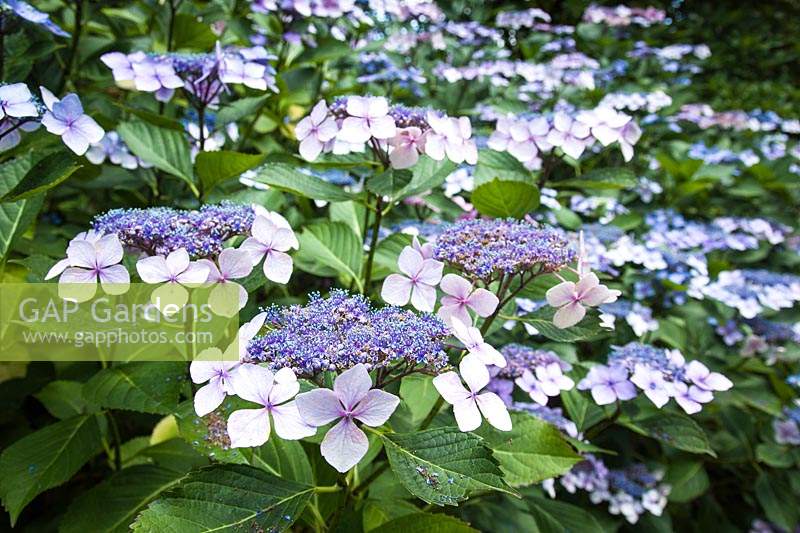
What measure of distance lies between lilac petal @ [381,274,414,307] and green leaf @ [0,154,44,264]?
0.67 meters

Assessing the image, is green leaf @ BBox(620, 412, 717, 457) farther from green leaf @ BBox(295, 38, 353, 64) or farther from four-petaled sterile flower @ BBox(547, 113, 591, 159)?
green leaf @ BBox(295, 38, 353, 64)

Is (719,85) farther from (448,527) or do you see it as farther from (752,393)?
(448,527)

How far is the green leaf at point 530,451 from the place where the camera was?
101cm

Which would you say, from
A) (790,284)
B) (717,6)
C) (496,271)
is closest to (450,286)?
(496,271)

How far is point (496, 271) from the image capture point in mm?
923

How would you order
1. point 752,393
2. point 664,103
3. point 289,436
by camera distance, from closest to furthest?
point 289,436, point 752,393, point 664,103

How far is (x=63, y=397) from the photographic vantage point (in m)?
1.28

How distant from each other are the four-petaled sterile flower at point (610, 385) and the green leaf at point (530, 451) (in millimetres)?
137

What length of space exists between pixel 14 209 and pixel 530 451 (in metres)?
0.97

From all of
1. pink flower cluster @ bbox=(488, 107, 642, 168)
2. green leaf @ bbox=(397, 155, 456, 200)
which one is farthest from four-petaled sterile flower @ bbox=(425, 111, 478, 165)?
pink flower cluster @ bbox=(488, 107, 642, 168)

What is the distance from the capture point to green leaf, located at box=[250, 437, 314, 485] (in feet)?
3.11

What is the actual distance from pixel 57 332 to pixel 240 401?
36 cm

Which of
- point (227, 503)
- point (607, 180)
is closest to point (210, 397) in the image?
point (227, 503)

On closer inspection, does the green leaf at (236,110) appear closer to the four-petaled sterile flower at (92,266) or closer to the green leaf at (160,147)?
the green leaf at (160,147)
